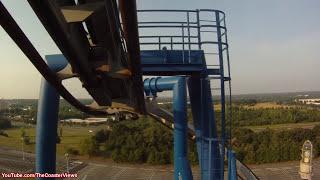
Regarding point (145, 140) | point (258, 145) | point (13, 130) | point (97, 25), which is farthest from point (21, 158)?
point (97, 25)

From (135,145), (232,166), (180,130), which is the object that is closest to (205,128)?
(180,130)

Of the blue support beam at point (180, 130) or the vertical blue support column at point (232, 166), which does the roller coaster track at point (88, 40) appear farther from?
the vertical blue support column at point (232, 166)

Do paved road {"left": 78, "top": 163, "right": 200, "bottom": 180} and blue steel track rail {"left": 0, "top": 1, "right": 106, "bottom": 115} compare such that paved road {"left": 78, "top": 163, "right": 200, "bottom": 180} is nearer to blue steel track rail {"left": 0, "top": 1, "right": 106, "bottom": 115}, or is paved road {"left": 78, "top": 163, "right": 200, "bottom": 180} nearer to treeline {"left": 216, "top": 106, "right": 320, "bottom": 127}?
blue steel track rail {"left": 0, "top": 1, "right": 106, "bottom": 115}

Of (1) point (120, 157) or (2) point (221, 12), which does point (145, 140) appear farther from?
(2) point (221, 12)

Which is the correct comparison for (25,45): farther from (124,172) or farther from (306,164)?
(124,172)

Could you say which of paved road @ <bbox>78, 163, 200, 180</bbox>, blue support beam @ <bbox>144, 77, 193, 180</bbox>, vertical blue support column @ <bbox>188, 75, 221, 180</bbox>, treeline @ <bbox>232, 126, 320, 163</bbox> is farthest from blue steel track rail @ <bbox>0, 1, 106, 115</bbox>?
treeline @ <bbox>232, 126, 320, 163</bbox>

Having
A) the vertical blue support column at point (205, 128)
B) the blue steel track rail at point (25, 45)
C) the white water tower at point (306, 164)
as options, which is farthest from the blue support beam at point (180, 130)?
the white water tower at point (306, 164)
